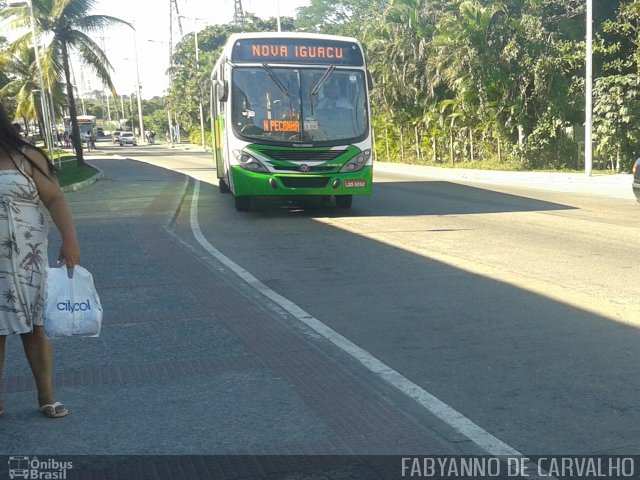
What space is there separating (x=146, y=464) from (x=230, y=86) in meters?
11.5

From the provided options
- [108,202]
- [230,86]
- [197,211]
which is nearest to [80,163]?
[108,202]

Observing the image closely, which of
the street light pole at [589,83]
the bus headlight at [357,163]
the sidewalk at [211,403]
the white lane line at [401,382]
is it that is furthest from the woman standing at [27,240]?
the street light pole at [589,83]

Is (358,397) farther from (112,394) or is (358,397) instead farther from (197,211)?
(197,211)

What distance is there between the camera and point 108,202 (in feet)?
64.7

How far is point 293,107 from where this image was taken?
1450 cm

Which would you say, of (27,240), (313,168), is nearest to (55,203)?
(27,240)

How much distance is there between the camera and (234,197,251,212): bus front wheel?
15.9 metres

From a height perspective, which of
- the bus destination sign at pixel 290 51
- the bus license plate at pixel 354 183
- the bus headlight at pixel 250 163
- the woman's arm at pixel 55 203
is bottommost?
the bus license plate at pixel 354 183

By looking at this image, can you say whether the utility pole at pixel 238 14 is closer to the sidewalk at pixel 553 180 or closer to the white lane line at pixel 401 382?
the sidewalk at pixel 553 180

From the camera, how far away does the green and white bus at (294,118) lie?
14430mm

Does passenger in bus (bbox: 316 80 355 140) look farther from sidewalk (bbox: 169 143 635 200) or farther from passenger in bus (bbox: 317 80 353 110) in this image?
sidewalk (bbox: 169 143 635 200)

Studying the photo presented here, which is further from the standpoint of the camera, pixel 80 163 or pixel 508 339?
pixel 80 163

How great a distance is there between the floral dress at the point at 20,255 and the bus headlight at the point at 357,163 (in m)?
10.5

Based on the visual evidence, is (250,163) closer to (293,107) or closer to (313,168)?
(313,168)
